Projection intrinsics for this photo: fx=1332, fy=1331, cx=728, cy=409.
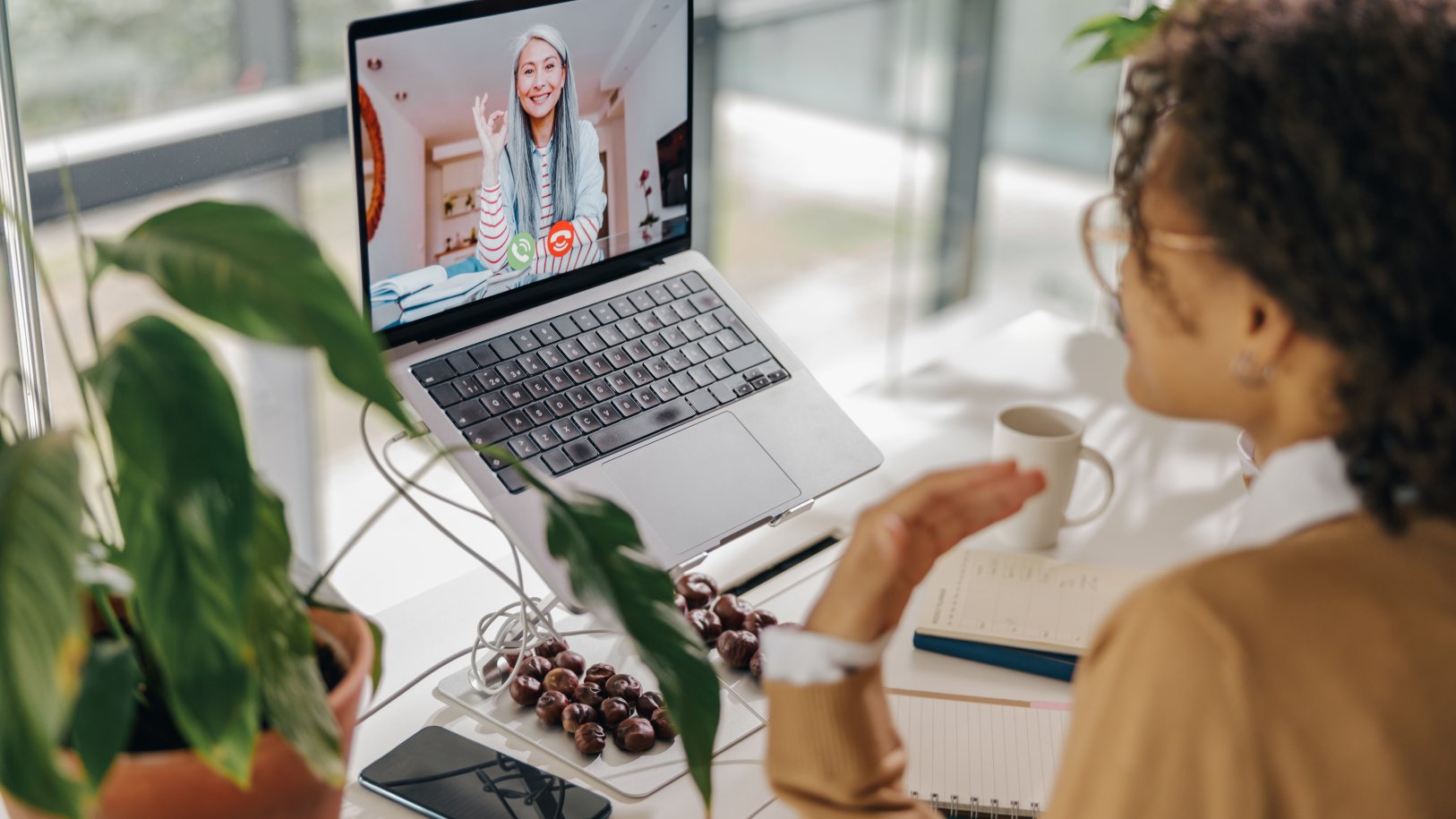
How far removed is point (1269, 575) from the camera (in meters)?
0.54

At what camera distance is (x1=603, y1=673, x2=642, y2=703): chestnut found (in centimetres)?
95

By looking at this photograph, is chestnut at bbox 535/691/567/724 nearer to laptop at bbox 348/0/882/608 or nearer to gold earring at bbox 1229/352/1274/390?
laptop at bbox 348/0/882/608

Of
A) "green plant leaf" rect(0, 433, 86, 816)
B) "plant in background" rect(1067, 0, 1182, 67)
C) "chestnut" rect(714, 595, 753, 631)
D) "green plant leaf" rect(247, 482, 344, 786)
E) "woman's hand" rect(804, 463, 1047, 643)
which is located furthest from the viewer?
"plant in background" rect(1067, 0, 1182, 67)

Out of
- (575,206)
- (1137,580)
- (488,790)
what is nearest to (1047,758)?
(1137,580)

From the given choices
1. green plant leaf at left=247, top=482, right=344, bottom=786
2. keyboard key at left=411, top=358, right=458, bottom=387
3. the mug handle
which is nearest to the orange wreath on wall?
keyboard key at left=411, top=358, right=458, bottom=387

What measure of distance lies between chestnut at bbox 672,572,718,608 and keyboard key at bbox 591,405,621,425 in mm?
152

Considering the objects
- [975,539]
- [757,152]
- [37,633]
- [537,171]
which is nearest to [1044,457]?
[975,539]

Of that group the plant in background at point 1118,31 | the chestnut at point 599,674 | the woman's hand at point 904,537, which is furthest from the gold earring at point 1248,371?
the plant in background at point 1118,31

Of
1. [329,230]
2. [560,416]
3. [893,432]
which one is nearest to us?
[560,416]

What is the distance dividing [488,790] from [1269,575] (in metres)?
0.53

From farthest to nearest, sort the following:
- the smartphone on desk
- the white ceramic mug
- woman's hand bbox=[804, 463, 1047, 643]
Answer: the white ceramic mug → the smartphone on desk → woman's hand bbox=[804, 463, 1047, 643]

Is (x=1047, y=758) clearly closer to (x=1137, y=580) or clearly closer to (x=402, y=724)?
(x=1137, y=580)

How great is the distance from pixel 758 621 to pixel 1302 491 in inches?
20.0

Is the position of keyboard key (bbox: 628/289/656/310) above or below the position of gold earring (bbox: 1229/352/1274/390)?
below
